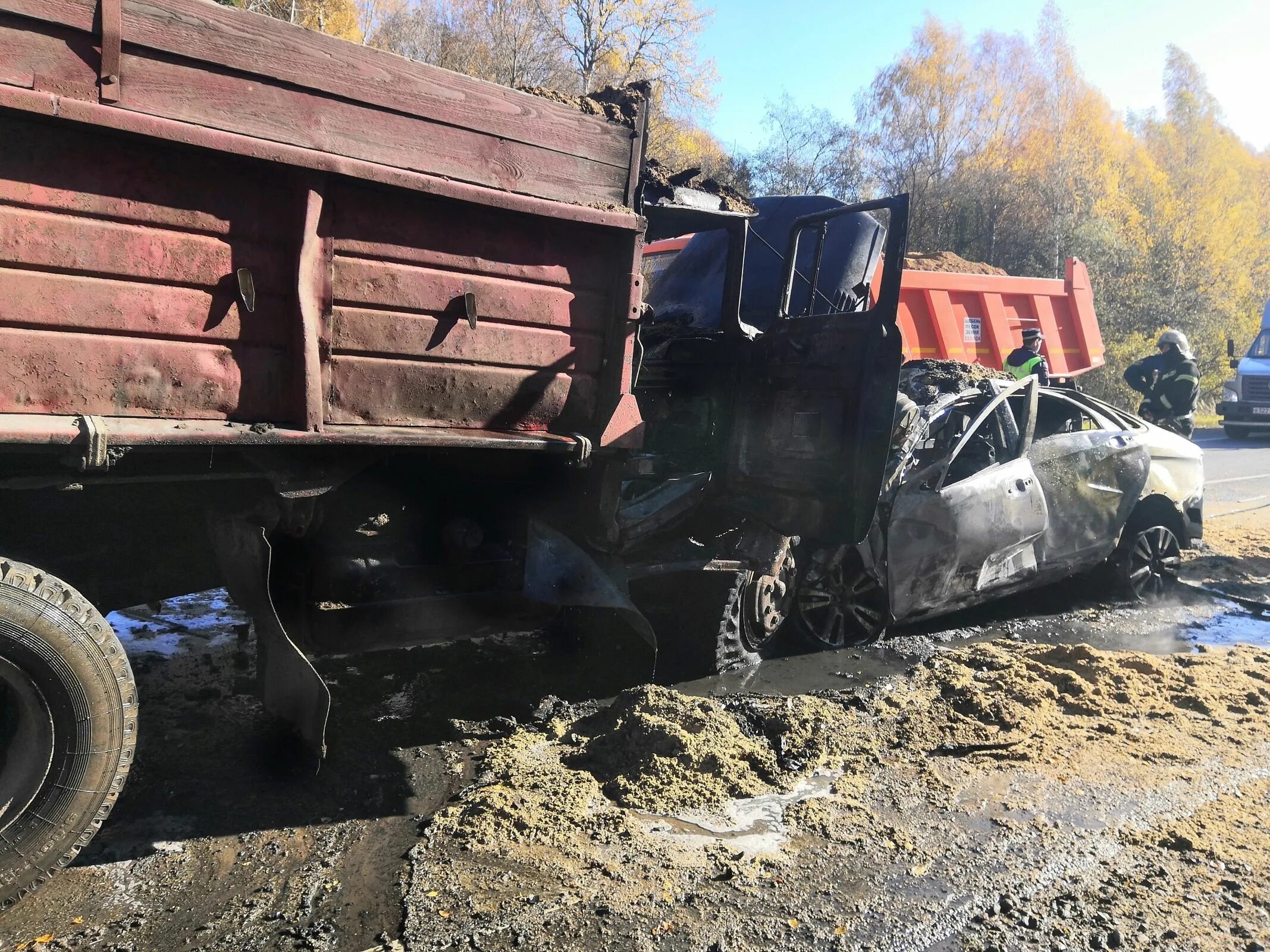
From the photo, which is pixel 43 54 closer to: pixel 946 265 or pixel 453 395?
pixel 453 395

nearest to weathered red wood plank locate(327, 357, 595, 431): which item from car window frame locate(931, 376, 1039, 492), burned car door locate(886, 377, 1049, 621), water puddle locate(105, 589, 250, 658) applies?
water puddle locate(105, 589, 250, 658)

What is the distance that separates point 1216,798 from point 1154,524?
339 cm

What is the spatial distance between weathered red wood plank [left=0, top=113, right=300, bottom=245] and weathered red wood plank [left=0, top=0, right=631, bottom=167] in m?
0.22

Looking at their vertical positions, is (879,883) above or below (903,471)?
below

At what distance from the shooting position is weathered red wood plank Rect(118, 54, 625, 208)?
232 centimetres

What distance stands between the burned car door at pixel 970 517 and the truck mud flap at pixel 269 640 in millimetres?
3019

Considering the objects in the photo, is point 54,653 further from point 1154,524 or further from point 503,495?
point 1154,524

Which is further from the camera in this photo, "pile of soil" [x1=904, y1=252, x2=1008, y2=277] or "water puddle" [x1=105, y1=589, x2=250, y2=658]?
"pile of soil" [x1=904, y1=252, x2=1008, y2=277]

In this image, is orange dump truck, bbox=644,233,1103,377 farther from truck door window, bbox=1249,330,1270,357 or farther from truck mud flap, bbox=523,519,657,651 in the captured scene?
truck door window, bbox=1249,330,1270,357

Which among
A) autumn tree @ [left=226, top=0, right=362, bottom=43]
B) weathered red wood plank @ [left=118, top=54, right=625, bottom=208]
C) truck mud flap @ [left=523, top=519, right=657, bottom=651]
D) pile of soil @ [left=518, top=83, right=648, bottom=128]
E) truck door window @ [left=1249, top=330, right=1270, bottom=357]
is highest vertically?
autumn tree @ [left=226, top=0, right=362, bottom=43]

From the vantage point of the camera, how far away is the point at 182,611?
4762 mm

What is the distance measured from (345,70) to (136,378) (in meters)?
1.13

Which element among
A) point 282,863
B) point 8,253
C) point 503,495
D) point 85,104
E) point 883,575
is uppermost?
point 85,104

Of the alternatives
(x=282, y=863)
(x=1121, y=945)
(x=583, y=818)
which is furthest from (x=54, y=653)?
→ (x=1121, y=945)
